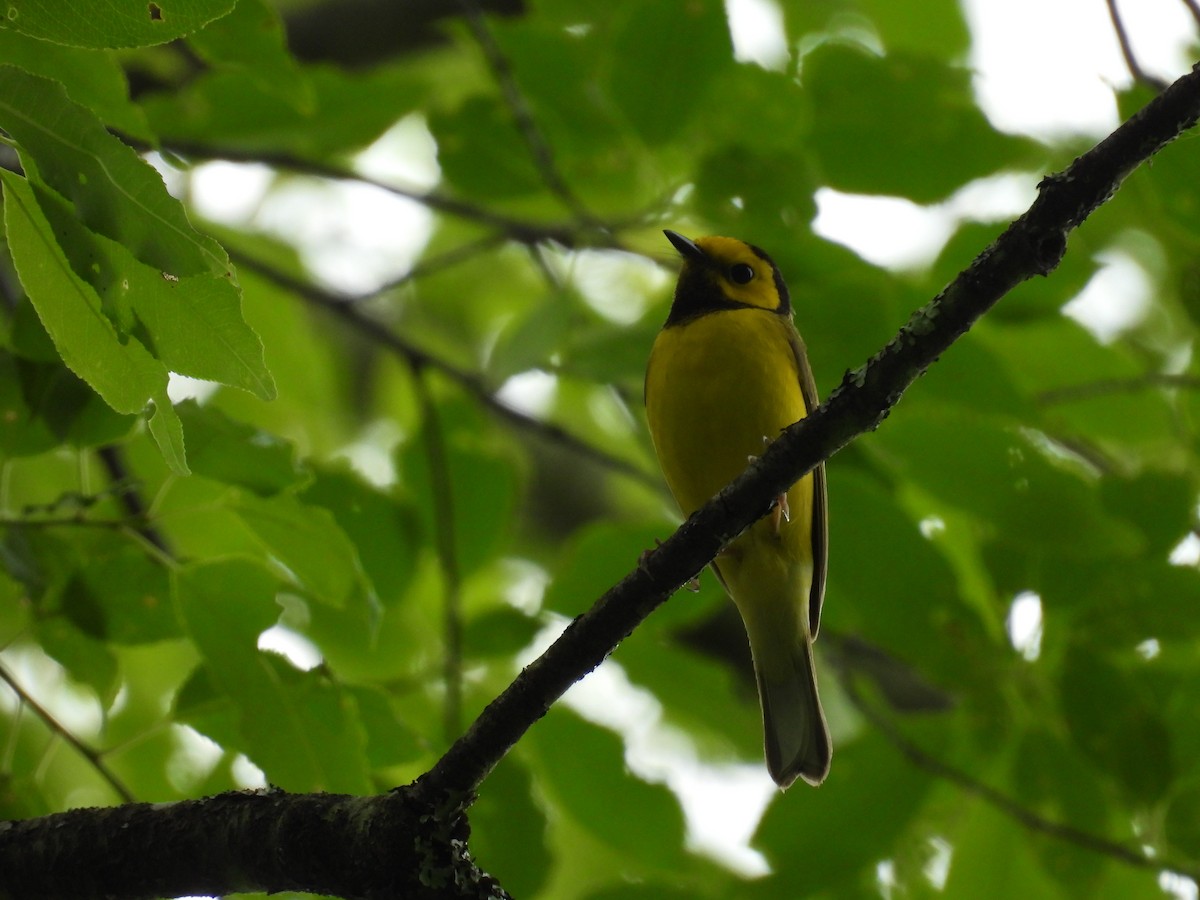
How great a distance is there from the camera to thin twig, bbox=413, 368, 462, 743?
4.35 m

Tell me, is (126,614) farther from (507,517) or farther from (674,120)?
(674,120)

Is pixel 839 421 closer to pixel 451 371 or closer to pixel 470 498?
pixel 470 498

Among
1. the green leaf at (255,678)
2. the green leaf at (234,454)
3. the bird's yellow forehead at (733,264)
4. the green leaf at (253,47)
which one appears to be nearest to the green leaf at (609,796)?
the green leaf at (255,678)

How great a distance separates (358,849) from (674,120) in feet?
8.48

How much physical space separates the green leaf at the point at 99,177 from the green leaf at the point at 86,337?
144mm

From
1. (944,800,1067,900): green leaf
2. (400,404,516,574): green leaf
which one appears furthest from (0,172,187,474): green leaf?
(944,800,1067,900): green leaf

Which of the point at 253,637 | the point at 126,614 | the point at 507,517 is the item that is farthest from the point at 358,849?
the point at 507,517

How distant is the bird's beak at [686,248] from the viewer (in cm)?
552

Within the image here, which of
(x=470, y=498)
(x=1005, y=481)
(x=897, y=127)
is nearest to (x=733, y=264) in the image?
(x=897, y=127)

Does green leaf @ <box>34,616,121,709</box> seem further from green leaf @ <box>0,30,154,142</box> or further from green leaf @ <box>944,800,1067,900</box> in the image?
green leaf @ <box>944,800,1067,900</box>

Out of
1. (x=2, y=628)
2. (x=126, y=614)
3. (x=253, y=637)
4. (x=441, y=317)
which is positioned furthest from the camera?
(x=441, y=317)

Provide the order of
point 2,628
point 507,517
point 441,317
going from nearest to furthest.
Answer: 1. point 2,628
2. point 507,517
3. point 441,317

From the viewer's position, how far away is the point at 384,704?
3.51 metres

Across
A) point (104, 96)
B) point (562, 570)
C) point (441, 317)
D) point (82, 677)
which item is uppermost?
point (441, 317)
